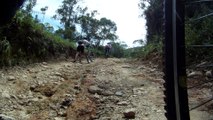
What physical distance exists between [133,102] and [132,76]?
7.88ft

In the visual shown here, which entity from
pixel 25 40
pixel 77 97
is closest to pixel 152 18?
pixel 25 40

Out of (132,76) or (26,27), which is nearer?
(132,76)

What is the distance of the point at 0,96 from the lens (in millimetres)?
4883

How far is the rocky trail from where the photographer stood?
171 inches

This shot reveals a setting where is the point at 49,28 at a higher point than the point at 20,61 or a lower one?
higher

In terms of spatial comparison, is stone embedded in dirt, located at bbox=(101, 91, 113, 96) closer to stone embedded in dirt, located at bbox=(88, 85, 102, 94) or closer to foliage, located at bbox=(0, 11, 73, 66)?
stone embedded in dirt, located at bbox=(88, 85, 102, 94)

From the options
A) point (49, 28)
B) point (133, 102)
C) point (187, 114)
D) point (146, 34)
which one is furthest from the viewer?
point (146, 34)

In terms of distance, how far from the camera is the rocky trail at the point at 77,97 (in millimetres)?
4340

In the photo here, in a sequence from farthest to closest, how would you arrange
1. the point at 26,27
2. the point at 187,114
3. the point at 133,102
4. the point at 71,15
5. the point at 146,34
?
the point at 71,15 < the point at 146,34 < the point at 26,27 < the point at 133,102 < the point at 187,114

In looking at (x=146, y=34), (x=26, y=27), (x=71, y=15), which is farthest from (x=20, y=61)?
(x=71, y=15)

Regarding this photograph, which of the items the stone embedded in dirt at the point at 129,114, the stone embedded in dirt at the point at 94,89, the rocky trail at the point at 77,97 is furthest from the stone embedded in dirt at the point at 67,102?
the stone embedded in dirt at the point at 129,114

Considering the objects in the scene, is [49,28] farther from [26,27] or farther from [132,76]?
[132,76]

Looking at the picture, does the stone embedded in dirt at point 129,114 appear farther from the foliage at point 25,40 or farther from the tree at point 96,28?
the tree at point 96,28

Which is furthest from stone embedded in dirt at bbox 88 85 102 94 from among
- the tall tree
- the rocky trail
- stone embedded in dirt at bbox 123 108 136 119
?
the tall tree
